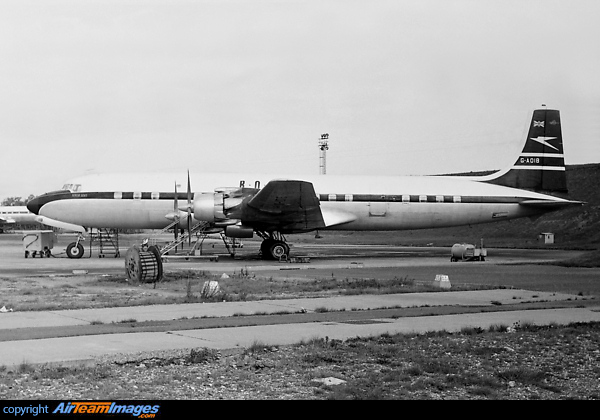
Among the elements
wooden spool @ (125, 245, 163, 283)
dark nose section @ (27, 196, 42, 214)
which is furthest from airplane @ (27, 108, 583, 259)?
wooden spool @ (125, 245, 163, 283)

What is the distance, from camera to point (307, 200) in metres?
32.7

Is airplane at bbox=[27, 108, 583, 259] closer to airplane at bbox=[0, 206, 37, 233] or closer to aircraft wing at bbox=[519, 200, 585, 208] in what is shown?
aircraft wing at bbox=[519, 200, 585, 208]

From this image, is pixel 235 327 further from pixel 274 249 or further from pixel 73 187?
pixel 73 187

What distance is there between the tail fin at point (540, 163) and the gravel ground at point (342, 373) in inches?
1249

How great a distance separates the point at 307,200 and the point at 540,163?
16.1 meters

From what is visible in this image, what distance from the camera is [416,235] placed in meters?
71.2

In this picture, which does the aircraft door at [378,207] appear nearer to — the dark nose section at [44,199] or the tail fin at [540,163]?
the tail fin at [540,163]

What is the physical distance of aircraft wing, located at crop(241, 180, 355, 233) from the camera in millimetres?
31453

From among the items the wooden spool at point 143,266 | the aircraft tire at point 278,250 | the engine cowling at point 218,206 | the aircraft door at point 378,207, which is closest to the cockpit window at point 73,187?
the engine cowling at point 218,206

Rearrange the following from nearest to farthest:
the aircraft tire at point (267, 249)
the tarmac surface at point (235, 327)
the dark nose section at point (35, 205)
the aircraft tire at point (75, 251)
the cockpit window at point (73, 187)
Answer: the tarmac surface at point (235, 327) → the aircraft tire at point (267, 249) → the aircraft tire at point (75, 251) → the cockpit window at point (73, 187) → the dark nose section at point (35, 205)

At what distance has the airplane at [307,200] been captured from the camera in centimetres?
3275
